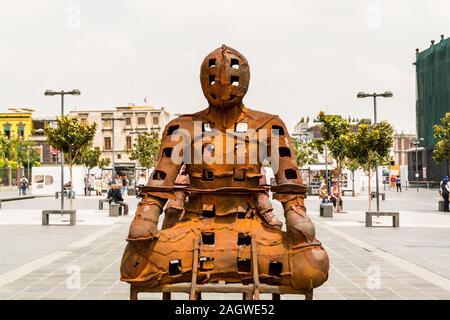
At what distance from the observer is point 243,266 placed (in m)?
4.27

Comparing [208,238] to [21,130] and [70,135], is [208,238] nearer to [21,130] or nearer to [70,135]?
[70,135]

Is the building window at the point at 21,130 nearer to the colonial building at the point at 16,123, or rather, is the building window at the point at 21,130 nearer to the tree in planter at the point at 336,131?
the colonial building at the point at 16,123

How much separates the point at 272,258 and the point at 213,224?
21.6 inches

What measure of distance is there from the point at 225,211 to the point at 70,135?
14.9 metres

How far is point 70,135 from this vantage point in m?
18.4

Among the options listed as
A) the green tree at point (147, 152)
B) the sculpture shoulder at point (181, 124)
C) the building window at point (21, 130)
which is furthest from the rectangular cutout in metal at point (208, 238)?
the building window at point (21, 130)

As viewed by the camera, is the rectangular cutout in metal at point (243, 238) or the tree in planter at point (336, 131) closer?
the rectangular cutout in metal at point (243, 238)

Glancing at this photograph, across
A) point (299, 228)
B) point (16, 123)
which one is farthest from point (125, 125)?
point (299, 228)

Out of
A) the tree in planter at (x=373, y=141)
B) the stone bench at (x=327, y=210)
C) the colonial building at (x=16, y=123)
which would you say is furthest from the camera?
the colonial building at (x=16, y=123)

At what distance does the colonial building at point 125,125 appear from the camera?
85.1 m

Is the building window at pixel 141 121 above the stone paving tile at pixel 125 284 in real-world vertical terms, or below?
above

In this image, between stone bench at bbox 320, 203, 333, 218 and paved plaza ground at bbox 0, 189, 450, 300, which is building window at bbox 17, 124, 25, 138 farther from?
stone bench at bbox 320, 203, 333, 218

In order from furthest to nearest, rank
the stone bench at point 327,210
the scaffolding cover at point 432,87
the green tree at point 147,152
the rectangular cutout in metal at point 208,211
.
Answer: the green tree at point 147,152 → the scaffolding cover at point 432,87 → the stone bench at point 327,210 → the rectangular cutout in metal at point 208,211
